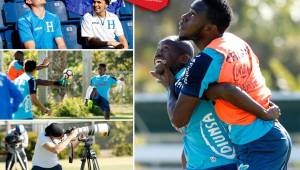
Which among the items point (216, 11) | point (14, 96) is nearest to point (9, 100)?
point (14, 96)

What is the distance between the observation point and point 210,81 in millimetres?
6469

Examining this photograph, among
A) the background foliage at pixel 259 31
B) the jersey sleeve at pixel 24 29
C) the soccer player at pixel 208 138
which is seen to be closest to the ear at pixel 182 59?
the soccer player at pixel 208 138

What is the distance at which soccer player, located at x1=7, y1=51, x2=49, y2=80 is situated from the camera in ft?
23.1

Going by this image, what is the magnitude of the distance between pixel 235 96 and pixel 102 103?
976 mm

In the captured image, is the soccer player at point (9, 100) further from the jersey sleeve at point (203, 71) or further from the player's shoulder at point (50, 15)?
the jersey sleeve at point (203, 71)

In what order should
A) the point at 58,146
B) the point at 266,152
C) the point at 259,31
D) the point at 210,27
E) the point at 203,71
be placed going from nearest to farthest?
1. the point at 203,71
2. the point at 266,152
3. the point at 210,27
4. the point at 58,146
5. the point at 259,31

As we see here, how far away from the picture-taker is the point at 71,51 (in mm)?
7055

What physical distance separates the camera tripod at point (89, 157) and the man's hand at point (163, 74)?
1.90ft

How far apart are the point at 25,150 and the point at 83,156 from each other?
35 centimetres

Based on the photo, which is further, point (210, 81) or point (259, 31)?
point (259, 31)

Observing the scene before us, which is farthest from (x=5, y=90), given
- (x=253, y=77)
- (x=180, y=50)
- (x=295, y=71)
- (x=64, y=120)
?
(x=295, y=71)

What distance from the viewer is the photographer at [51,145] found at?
7.16 metres

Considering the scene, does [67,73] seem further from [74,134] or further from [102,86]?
[74,134]

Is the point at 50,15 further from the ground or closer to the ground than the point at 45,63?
further from the ground
